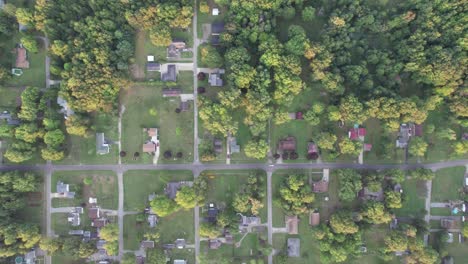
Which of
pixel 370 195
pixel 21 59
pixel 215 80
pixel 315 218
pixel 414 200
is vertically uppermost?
pixel 21 59

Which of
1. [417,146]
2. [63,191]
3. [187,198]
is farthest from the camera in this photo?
[63,191]

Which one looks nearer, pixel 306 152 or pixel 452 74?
pixel 452 74

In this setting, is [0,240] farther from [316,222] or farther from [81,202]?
[316,222]

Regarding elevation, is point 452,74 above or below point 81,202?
above

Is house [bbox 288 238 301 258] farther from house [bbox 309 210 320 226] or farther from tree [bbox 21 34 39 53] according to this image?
tree [bbox 21 34 39 53]

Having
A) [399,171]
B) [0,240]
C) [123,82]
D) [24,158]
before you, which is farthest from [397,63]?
[0,240]

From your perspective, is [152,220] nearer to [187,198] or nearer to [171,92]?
[187,198]

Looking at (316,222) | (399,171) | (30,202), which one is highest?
(399,171)

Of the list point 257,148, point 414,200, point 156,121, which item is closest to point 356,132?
point 414,200
